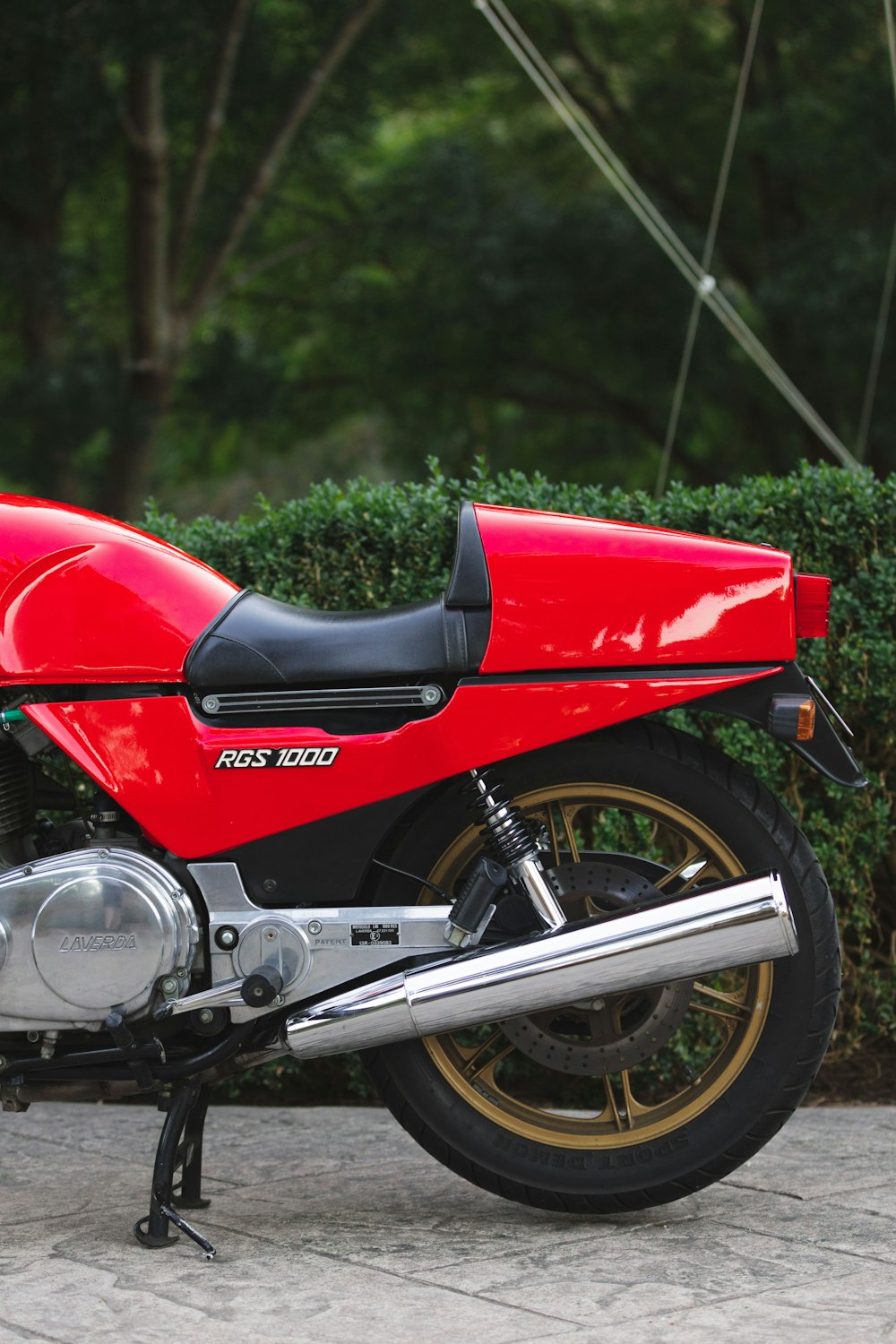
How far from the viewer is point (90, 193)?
1523 centimetres

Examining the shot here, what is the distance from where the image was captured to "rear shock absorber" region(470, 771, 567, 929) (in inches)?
123

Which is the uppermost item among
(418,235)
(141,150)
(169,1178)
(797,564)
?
(418,235)

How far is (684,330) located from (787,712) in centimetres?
1326

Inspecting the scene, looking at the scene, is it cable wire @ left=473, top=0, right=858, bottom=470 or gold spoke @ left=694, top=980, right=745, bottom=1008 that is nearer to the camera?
gold spoke @ left=694, top=980, right=745, bottom=1008

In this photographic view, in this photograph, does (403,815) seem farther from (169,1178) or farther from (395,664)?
(169,1178)

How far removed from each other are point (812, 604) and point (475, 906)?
921mm

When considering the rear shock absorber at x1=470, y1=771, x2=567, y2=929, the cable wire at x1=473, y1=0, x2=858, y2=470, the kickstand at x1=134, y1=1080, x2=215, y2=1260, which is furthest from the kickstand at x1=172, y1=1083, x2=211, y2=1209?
the cable wire at x1=473, y1=0, x2=858, y2=470

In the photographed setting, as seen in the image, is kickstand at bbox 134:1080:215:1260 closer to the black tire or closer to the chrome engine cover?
the chrome engine cover

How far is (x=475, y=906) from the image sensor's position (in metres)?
3.11

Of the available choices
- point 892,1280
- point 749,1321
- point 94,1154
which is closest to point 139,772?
point 94,1154

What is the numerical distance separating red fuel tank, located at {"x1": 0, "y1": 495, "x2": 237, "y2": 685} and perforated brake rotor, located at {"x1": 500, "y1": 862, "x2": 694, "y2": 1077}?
36.7 inches

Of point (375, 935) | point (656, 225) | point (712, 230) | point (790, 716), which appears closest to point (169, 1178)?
point (375, 935)

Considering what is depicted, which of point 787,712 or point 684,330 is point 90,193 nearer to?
point 684,330

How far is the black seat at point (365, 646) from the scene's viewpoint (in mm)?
3096
